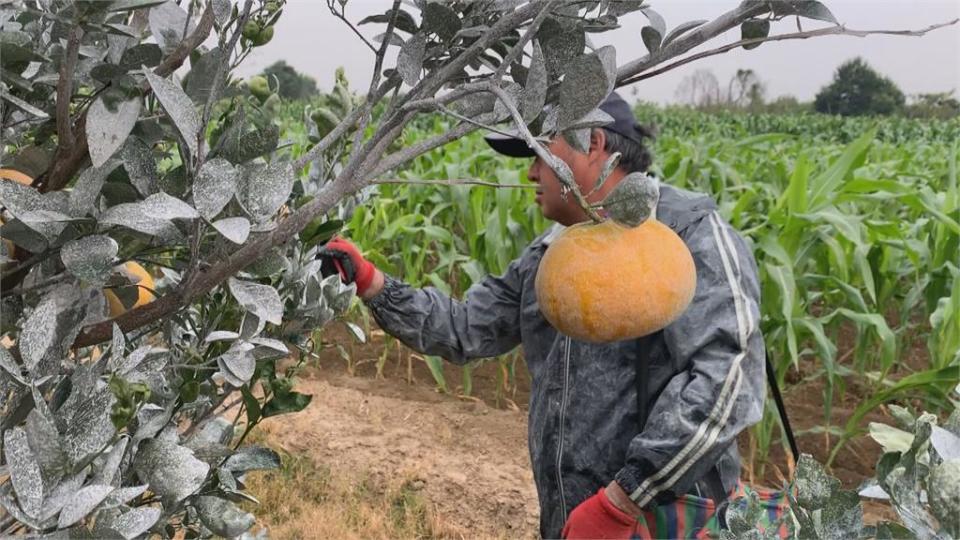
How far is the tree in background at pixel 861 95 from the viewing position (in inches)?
1644

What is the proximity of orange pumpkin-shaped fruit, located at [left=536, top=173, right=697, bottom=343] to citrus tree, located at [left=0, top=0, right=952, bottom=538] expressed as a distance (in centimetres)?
16

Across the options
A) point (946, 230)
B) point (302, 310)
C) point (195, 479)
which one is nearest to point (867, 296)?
point (946, 230)

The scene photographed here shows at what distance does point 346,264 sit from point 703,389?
0.81 metres

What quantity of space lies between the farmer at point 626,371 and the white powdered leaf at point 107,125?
966mm

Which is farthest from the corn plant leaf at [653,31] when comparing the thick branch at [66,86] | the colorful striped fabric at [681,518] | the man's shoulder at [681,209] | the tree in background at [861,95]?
the tree in background at [861,95]

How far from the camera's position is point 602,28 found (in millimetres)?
778

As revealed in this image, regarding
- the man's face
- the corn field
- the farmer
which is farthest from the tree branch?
the corn field

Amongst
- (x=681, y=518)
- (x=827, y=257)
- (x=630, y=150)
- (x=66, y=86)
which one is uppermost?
(x=66, y=86)

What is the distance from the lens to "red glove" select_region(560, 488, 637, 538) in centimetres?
171

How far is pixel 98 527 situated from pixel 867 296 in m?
4.33

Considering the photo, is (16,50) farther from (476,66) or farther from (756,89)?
(756,89)

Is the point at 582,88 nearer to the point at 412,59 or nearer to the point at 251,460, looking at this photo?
the point at 412,59

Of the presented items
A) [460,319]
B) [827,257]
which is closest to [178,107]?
[460,319]

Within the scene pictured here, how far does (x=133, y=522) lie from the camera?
23.1 inches
